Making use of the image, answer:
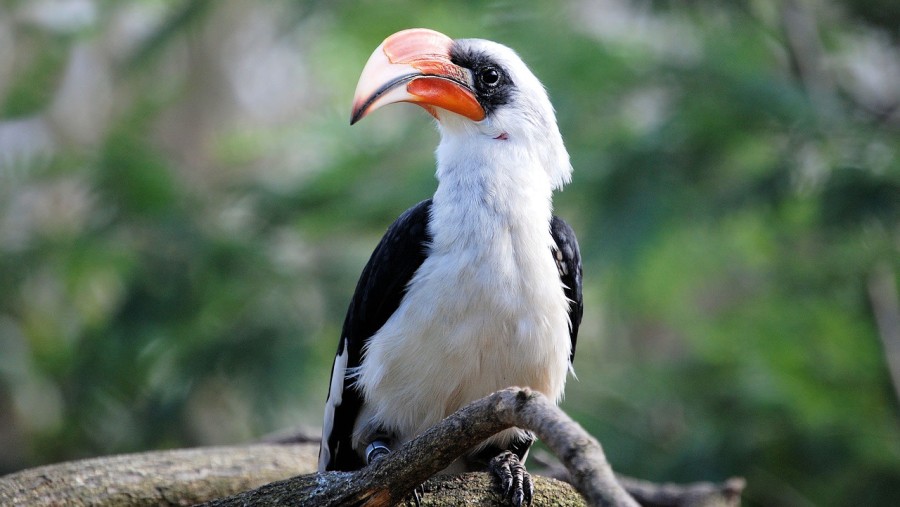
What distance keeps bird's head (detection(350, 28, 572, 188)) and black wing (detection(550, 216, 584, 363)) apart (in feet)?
0.80

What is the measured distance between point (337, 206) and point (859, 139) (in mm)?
3872

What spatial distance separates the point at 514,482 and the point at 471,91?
1.52m

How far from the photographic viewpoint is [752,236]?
8.31m

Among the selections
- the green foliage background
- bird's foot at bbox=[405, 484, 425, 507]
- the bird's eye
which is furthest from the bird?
the green foliage background

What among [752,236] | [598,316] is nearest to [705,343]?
[752,236]

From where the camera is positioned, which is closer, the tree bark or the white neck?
the tree bark

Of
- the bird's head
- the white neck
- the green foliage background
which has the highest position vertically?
the bird's head

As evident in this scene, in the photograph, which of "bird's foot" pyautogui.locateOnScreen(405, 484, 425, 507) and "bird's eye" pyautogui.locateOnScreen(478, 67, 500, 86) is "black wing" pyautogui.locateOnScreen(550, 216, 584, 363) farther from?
"bird's foot" pyautogui.locateOnScreen(405, 484, 425, 507)

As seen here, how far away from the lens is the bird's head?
12.2 feet

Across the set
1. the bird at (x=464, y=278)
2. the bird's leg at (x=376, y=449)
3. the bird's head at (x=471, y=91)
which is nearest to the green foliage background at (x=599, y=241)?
the bird's head at (x=471, y=91)

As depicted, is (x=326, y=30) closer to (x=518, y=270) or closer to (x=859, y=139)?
(x=859, y=139)

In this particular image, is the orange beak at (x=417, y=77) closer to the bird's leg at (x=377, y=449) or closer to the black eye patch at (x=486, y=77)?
the black eye patch at (x=486, y=77)

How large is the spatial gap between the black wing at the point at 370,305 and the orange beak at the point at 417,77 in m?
0.40

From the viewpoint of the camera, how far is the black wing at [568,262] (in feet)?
12.3
